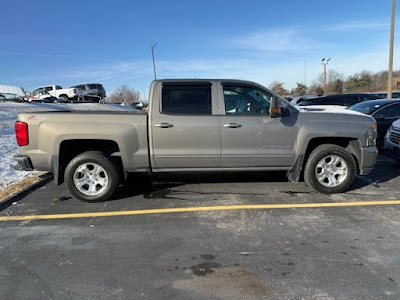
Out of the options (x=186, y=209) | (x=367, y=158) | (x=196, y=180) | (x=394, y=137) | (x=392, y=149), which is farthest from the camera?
(x=394, y=137)

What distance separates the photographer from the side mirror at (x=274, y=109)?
16.0 ft

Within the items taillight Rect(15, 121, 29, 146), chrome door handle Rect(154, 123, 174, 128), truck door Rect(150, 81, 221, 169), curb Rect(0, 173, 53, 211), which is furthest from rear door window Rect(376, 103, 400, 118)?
taillight Rect(15, 121, 29, 146)

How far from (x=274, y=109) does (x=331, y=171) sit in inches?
59.0

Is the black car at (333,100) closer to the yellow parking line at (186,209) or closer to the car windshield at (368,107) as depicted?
the car windshield at (368,107)

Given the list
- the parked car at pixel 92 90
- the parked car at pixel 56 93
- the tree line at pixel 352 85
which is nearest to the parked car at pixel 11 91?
the parked car at pixel 56 93

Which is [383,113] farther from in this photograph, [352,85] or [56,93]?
[352,85]

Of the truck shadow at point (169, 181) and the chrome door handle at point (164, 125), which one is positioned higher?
the chrome door handle at point (164, 125)

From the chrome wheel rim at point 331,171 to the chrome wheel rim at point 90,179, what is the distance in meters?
3.57

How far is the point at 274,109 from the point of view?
16.1 ft

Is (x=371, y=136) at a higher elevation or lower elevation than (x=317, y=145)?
higher

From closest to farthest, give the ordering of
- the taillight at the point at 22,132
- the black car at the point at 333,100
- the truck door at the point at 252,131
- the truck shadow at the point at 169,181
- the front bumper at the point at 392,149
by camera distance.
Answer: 1. the taillight at the point at 22,132
2. the truck door at the point at 252,131
3. the truck shadow at the point at 169,181
4. the front bumper at the point at 392,149
5. the black car at the point at 333,100

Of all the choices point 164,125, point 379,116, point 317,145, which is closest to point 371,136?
point 317,145

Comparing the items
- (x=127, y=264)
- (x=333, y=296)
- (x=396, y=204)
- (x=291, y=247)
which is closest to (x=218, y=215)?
(x=291, y=247)

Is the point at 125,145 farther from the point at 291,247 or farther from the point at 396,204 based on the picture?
the point at 396,204
